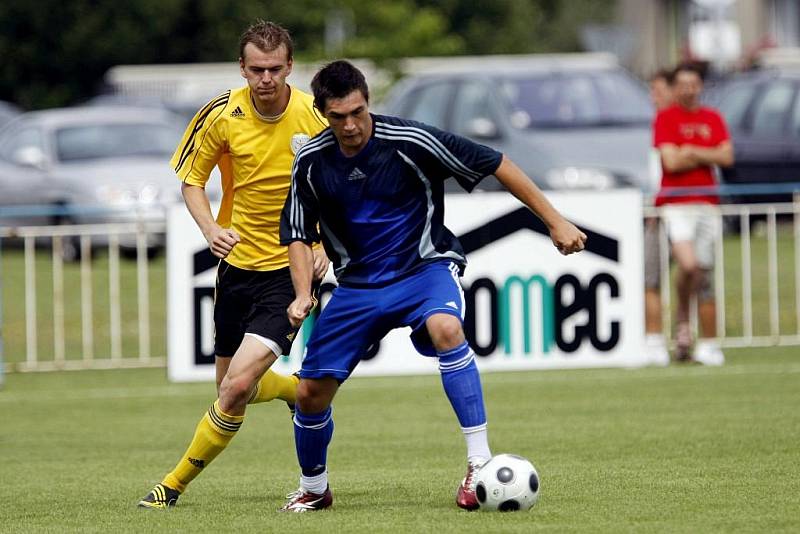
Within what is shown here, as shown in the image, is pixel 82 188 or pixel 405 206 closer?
pixel 405 206

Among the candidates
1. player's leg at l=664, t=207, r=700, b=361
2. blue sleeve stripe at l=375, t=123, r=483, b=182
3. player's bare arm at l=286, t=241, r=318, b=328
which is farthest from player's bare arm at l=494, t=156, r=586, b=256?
player's leg at l=664, t=207, r=700, b=361

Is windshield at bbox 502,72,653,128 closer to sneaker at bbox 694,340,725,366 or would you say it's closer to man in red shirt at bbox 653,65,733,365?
man in red shirt at bbox 653,65,733,365

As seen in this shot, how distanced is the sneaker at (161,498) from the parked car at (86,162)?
1192 cm

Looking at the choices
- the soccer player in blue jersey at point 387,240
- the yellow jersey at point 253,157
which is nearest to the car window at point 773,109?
the yellow jersey at point 253,157

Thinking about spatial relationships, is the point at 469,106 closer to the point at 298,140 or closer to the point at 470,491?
the point at 298,140

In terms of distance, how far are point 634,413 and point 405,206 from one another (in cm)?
406

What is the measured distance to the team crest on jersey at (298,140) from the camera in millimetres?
8164

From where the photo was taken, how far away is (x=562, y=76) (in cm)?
1922

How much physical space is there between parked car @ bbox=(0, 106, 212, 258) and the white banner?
6.71 metres

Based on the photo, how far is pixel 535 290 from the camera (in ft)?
45.0

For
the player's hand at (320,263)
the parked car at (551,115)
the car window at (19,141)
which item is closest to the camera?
the player's hand at (320,263)

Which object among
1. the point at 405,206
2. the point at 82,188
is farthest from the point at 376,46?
the point at 405,206

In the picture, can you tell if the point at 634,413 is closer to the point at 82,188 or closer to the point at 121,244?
the point at 121,244

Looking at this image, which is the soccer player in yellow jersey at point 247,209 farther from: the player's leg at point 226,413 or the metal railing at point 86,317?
the metal railing at point 86,317
